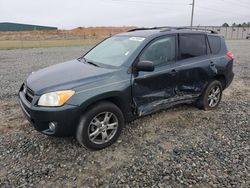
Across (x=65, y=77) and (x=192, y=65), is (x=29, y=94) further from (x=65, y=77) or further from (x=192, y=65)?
(x=192, y=65)

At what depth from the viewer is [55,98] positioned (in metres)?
2.92

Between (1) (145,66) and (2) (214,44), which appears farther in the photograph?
(2) (214,44)

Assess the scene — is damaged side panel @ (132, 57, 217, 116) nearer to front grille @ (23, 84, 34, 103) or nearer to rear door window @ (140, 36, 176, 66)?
rear door window @ (140, 36, 176, 66)

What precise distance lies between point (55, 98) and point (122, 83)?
99 centimetres

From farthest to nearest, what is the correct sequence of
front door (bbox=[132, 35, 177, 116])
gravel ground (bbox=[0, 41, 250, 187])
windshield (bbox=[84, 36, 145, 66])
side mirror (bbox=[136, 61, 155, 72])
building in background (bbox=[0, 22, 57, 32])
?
building in background (bbox=[0, 22, 57, 32]) < windshield (bbox=[84, 36, 145, 66]) < front door (bbox=[132, 35, 177, 116]) < side mirror (bbox=[136, 61, 155, 72]) < gravel ground (bbox=[0, 41, 250, 187])

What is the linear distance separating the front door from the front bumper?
3.39 feet

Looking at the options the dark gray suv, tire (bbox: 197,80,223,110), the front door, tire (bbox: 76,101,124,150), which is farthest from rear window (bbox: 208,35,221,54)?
tire (bbox: 76,101,124,150)

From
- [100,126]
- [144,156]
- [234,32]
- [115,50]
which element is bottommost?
[144,156]

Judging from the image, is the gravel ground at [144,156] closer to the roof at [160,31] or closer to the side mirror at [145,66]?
the side mirror at [145,66]

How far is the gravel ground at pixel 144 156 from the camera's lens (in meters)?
2.70

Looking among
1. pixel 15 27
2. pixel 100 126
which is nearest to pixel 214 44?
pixel 100 126

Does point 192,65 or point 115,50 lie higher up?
point 115,50

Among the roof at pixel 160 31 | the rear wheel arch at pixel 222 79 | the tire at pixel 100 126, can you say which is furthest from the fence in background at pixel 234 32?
the tire at pixel 100 126

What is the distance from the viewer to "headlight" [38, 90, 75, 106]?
2.91m
